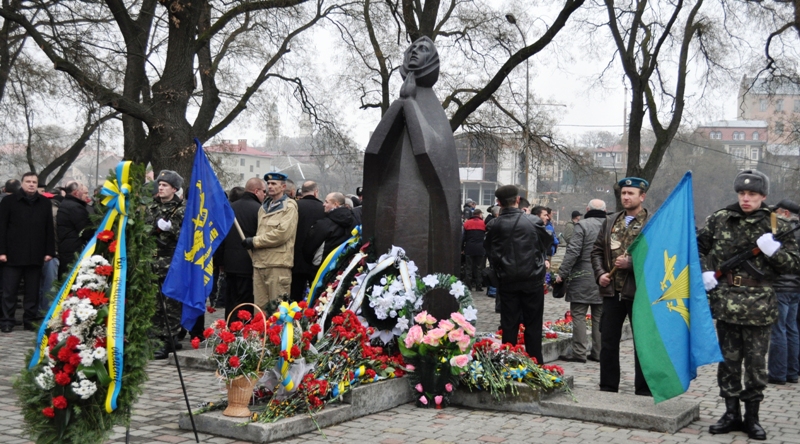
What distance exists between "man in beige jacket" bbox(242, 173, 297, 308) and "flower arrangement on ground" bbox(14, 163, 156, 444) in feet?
15.0

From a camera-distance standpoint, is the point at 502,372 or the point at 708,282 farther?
the point at 502,372

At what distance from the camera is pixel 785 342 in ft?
31.2

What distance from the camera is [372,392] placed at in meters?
7.21

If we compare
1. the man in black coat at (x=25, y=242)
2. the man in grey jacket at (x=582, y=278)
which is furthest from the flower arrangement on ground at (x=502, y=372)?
the man in black coat at (x=25, y=242)

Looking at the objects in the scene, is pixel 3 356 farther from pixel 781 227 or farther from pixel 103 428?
pixel 781 227

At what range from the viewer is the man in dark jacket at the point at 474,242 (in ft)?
63.3

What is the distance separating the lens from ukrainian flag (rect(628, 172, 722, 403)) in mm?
6895

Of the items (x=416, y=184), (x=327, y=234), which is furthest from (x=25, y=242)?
(x=416, y=184)

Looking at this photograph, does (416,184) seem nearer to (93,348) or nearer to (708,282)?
(708,282)

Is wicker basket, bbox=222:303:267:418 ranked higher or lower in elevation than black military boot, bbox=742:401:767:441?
higher

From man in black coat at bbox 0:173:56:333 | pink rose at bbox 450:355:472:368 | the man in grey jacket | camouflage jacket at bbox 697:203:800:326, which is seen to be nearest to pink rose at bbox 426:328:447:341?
pink rose at bbox 450:355:472:368

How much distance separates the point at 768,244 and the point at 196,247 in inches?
187

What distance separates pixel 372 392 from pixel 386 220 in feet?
6.11

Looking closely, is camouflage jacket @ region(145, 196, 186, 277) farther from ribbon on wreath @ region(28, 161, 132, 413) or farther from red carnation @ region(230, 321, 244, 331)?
ribbon on wreath @ region(28, 161, 132, 413)
